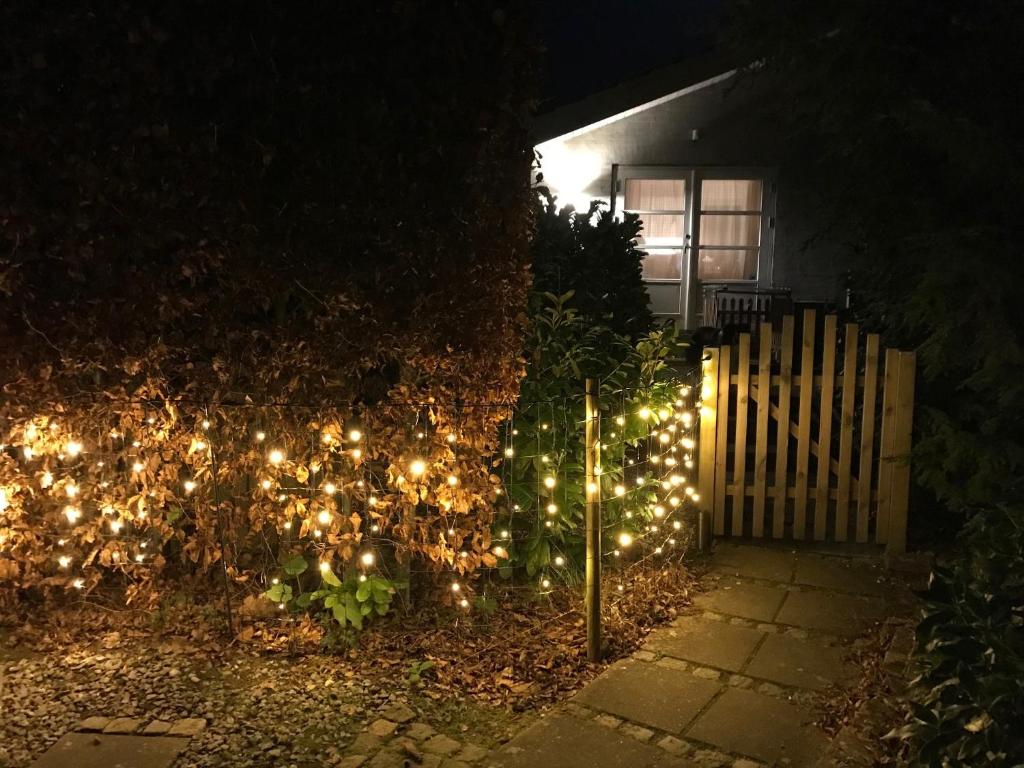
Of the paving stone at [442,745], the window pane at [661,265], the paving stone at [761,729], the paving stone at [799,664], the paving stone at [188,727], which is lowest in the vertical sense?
the paving stone at [188,727]

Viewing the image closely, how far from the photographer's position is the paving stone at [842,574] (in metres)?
5.27

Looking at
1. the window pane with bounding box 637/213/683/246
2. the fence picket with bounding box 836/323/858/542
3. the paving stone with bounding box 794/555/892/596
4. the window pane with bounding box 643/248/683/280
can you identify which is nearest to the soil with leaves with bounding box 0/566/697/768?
the paving stone with bounding box 794/555/892/596

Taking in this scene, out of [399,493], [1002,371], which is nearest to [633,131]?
[1002,371]

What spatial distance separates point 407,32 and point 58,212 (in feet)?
6.28

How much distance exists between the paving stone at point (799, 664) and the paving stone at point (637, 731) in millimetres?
777

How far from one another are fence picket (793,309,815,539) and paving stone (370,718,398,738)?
3334 mm

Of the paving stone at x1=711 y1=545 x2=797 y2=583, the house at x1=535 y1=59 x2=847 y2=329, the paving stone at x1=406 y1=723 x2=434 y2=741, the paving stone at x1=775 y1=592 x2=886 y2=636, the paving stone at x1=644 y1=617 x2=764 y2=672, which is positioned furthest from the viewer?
the house at x1=535 y1=59 x2=847 y2=329

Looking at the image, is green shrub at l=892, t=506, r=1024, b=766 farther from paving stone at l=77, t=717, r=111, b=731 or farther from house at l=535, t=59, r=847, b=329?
house at l=535, t=59, r=847, b=329

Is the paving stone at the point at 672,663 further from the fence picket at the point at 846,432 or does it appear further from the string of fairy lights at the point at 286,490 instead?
the fence picket at the point at 846,432

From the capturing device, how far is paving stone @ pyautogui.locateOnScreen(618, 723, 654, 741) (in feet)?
11.8

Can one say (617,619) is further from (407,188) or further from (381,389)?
(407,188)

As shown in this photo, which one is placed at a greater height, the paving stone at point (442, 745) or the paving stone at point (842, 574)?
the paving stone at point (842, 574)

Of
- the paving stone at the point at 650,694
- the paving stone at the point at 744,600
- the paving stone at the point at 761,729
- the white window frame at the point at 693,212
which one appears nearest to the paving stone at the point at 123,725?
the paving stone at the point at 650,694

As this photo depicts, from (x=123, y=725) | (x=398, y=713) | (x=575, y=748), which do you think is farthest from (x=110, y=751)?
(x=575, y=748)
